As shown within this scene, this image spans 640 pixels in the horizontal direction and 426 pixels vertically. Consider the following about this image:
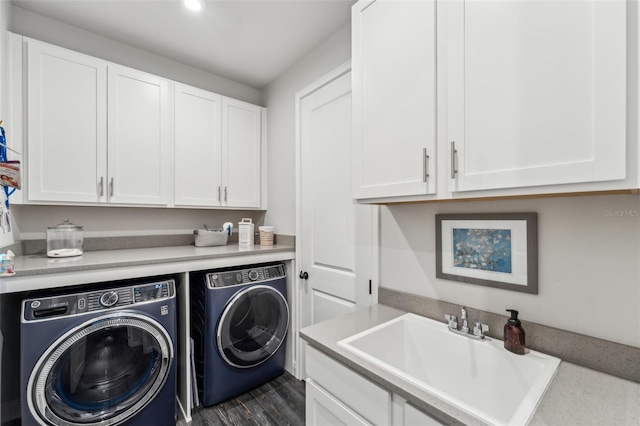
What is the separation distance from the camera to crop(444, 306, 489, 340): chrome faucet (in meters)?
1.16

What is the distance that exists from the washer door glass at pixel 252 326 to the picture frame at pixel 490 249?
1.38 metres

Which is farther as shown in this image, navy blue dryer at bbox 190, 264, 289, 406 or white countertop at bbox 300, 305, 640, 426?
navy blue dryer at bbox 190, 264, 289, 406

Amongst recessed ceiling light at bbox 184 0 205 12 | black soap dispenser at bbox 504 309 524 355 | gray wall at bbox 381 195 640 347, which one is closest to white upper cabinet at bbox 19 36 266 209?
recessed ceiling light at bbox 184 0 205 12

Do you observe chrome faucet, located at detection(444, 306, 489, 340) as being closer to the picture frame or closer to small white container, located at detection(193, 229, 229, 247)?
the picture frame

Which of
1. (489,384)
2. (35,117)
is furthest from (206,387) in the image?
(35,117)

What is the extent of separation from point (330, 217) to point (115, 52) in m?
2.15

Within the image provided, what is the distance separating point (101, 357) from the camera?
1.57m

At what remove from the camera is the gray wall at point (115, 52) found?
189cm

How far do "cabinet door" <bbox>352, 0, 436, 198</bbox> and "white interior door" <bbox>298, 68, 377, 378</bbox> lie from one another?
49cm

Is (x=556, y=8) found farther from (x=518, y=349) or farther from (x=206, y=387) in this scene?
(x=206, y=387)

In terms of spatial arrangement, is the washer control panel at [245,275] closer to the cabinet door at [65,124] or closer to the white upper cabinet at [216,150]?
the white upper cabinet at [216,150]

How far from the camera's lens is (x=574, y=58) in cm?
77

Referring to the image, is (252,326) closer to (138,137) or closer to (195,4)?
(138,137)

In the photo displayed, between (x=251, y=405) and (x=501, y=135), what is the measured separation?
224cm
